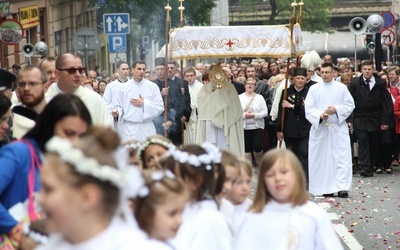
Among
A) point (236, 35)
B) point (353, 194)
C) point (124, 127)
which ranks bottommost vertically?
point (353, 194)

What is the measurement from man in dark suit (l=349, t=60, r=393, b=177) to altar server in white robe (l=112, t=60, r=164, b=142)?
4.09 metres

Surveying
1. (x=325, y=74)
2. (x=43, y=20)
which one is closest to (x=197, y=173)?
(x=325, y=74)

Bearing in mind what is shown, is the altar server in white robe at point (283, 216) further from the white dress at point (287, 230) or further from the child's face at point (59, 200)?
the child's face at point (59, 200)

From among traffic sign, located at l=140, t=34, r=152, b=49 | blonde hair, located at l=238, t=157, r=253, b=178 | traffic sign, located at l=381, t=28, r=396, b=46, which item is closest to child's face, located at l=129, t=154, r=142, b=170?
blonde hair, located at l=238, t=157, r=253, b=178

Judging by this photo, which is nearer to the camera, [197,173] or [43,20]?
[197,173]

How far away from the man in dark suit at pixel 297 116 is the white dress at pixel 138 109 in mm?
1863

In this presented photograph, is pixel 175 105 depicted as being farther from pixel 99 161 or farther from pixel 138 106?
pixel 99 161

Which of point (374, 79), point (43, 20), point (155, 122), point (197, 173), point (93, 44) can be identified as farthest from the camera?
point (43, 20)

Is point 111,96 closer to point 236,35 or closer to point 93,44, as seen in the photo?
point 236,35

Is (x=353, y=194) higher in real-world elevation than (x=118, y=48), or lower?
lower

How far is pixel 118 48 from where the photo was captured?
2983 cm

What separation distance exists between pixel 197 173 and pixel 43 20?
36.3m

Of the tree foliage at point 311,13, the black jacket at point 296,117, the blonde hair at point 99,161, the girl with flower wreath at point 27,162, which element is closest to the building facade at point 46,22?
the black jacket at point 296,117

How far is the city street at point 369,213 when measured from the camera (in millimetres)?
12320
